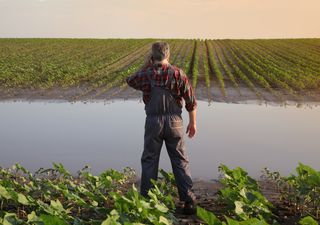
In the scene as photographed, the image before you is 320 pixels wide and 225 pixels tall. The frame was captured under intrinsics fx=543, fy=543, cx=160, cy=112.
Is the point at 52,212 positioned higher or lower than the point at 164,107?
lower

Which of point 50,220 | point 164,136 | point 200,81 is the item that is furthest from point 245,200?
point 200,81

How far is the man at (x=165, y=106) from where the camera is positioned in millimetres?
5766

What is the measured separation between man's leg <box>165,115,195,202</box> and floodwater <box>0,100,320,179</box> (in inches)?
78.1

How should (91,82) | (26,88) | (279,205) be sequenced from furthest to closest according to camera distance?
1. (91,82)
2. (26,88)
3. (279,205)

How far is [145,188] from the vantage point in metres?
6.01

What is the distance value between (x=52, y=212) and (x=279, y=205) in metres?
2.78

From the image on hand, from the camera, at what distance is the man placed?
227 inches

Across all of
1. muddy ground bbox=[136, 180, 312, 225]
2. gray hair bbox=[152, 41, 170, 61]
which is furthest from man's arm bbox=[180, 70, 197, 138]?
muddy ground bbox=[136, 180, 312, 225]

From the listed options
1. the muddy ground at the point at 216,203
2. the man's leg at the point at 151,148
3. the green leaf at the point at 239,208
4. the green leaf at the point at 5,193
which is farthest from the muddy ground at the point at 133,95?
the green leaf at the point at 239,208

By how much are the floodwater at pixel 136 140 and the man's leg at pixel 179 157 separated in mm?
1985

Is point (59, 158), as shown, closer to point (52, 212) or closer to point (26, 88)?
point (52, 212)

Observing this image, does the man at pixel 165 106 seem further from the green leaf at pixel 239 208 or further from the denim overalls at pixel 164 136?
the green leaf at pixel 239 208

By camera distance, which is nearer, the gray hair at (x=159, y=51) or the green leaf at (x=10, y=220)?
the green leaf at (x=10, y=220)

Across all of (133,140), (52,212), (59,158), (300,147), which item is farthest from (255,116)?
(52,212)
